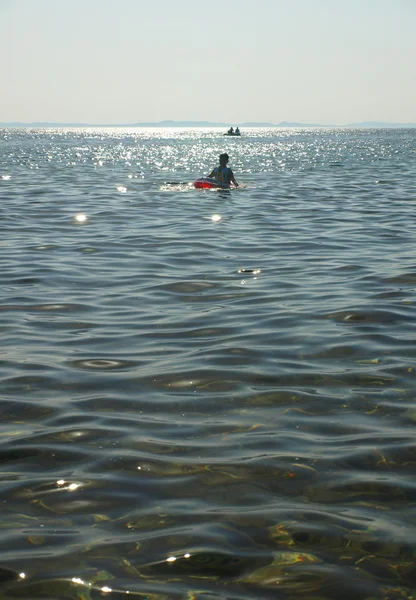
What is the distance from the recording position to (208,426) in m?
5.08

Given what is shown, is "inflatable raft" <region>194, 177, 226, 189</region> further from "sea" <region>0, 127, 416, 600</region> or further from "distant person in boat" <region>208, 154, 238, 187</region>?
"sea" <region>0, 127, 416, 600</region>

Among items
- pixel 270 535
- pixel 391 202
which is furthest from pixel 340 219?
pixel 270 535

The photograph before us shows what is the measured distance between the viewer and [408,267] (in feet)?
34.7

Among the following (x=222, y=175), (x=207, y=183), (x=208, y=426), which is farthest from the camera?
(x=207, y=183)

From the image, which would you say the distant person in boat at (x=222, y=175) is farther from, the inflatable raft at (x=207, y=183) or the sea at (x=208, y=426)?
the sea at (x=208, y=426)

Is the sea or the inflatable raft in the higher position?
the inflatable raft

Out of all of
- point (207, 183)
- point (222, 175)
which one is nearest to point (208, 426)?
point (222, 175)

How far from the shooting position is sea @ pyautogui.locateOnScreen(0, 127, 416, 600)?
3.48 metres

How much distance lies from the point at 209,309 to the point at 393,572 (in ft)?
16.6

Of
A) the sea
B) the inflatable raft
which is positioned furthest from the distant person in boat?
the sea

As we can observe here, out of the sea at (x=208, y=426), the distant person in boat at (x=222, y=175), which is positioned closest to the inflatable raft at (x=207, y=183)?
the distant person in boat at (x=222, y=175)

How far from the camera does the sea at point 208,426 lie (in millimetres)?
3479

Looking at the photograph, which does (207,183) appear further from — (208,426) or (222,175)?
(208,426)

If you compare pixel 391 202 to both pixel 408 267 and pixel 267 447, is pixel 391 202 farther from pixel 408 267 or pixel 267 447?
pixel 267 447
